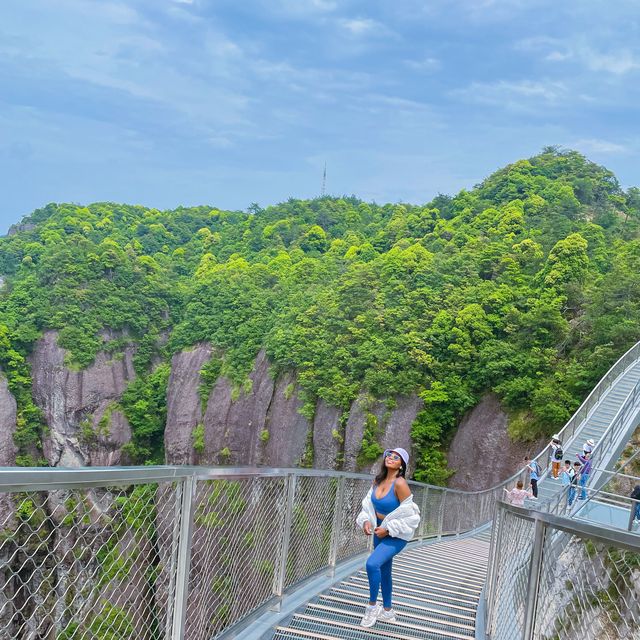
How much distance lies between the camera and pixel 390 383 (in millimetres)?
25703

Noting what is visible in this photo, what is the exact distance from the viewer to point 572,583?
2.45 metres

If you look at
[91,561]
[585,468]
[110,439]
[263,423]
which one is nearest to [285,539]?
[91,561]

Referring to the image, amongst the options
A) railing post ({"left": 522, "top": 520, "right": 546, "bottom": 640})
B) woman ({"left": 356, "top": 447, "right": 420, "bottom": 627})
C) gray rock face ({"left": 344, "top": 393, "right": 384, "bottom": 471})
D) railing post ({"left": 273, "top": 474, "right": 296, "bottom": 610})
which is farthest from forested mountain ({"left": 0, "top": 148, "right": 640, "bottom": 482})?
railing post ({"left": 522, "top": 520, "right": 546, "bottom": 640})

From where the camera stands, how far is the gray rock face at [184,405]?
32.7 meters

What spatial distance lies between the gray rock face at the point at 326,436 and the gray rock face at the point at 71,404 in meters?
13.0

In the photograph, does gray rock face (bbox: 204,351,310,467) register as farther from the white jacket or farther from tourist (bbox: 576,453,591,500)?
the white jacket

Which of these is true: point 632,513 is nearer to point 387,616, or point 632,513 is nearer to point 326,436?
point 387,616

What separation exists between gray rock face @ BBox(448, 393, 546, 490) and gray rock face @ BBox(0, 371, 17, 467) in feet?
72.9

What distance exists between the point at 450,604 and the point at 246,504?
228cm

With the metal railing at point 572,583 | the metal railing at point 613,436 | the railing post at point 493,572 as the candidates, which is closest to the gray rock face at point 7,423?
the metal railing at point 613,436

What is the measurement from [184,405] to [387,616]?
30.2m

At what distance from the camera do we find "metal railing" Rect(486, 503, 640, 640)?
2033 mm

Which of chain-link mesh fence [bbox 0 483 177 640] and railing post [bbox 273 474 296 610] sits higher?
chain-link mesh fence [bbox 0 483 177 640]

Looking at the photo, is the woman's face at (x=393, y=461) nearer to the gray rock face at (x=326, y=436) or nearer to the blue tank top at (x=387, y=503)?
the blue tank top at (x=387, y=503)
